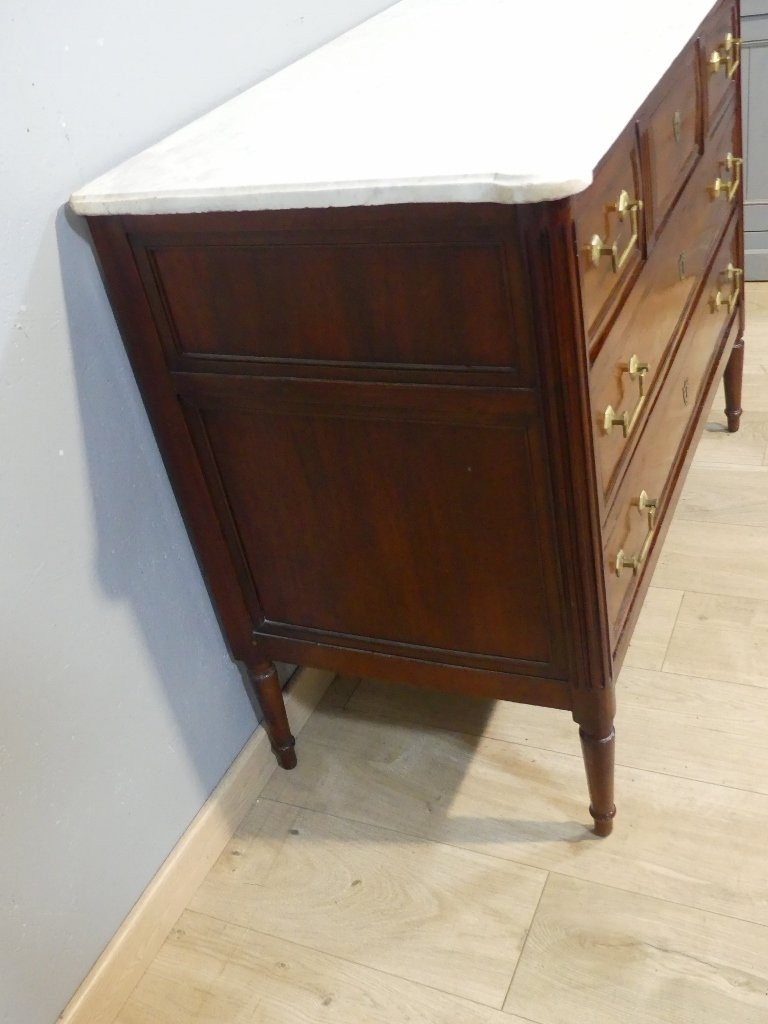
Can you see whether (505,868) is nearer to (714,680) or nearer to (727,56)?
(714,680)

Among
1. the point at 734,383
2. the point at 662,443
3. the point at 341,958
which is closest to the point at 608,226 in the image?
the point at 662,443

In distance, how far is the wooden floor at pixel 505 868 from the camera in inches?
44.4

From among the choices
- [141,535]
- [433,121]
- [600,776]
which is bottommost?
[600,776]

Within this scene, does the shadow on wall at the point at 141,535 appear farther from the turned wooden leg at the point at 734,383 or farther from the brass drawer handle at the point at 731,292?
the turned wooden leg at the point at 734,383

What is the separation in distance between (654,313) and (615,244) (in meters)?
0.25

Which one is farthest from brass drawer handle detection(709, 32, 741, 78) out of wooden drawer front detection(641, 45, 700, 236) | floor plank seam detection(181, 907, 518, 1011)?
floor plank seam detection(181, 907, 518, 1011)

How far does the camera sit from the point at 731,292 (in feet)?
5.86

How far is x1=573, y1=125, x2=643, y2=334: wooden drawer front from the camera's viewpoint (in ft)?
2.90

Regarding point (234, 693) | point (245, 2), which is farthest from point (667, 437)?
point (245, 2)

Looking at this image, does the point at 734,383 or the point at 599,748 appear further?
the point at 734,383

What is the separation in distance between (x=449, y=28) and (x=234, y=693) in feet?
3.28

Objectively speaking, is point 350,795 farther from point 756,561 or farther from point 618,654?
point 756,561

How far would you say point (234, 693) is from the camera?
1.38 m

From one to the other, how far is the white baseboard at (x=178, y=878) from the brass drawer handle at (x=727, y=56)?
3.61 ft
